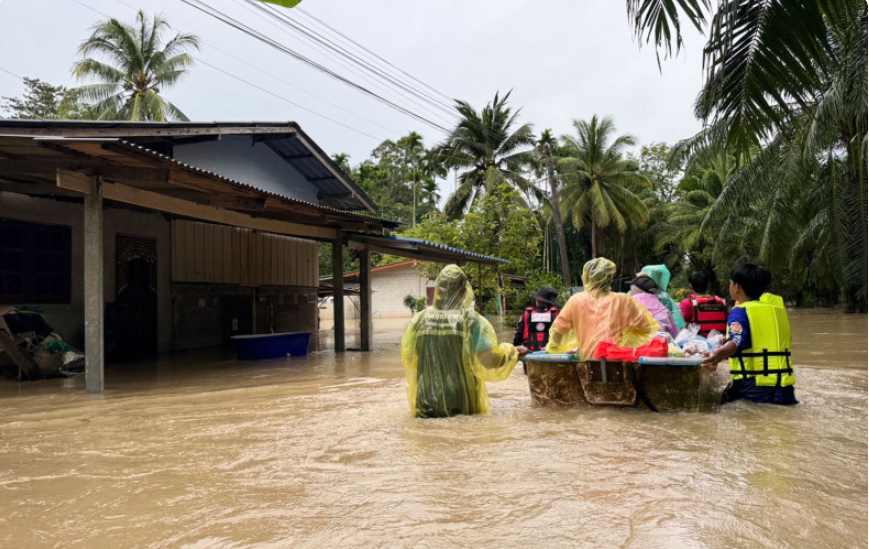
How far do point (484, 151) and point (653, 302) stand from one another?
27.3m

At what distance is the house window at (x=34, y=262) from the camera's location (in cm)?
1005

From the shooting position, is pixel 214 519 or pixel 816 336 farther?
pixel 816 336

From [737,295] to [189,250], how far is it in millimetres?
11829

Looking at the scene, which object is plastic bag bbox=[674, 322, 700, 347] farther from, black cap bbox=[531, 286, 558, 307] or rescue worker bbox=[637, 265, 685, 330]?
black cap bbox=[531, 286, 558, 307]

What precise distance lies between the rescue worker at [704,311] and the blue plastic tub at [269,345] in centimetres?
765

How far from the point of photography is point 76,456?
15.9 ft

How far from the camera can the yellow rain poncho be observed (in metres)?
5.33

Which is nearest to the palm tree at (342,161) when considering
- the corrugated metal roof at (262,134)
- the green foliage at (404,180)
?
the green foliage at (404,180)

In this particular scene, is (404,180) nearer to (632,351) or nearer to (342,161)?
(342,161)

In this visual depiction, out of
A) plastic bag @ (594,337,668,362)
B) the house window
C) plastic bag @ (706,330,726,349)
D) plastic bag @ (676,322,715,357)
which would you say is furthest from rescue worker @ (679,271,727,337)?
the house window

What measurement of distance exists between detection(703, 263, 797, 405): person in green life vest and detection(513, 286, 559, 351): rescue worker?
2.78m

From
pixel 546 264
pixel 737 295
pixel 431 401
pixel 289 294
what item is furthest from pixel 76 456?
pixel 546 264

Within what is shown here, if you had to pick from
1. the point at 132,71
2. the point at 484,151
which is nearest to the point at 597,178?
the point at 484,151

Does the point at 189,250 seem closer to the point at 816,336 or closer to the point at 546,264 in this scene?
the point at 816,336
